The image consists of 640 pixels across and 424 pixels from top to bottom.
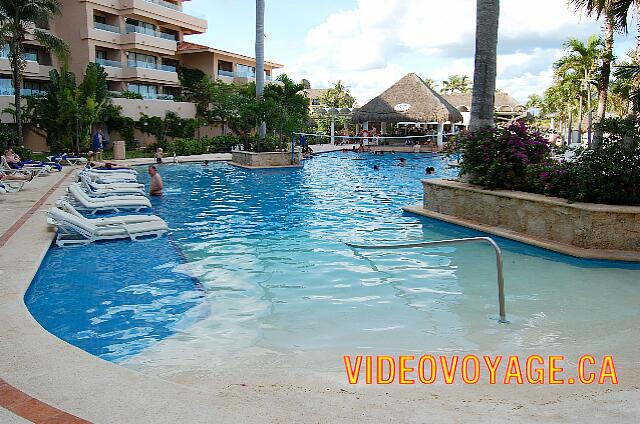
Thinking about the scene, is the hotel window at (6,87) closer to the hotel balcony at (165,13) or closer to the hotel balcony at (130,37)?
the hotel balcony at (130,37)

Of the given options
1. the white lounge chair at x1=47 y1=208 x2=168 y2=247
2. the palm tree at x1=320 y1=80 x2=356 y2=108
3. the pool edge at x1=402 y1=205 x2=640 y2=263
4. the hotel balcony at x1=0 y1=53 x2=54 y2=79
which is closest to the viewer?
the pool edge at x1=402 y1=205 x2=640 y2=263

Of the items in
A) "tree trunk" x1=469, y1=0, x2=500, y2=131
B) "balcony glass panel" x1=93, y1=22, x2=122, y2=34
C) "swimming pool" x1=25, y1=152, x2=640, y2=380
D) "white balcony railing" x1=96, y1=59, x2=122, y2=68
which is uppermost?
"balcony glass panel" x1=93, y1=22, x2=122, y2=34

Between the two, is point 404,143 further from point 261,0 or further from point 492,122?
point 492,122

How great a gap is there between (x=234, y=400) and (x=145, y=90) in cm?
4288

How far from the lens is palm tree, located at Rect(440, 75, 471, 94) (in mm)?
106188

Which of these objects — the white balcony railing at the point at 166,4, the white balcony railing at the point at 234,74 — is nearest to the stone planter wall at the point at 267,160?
the white balcony railing at the point at 166,4

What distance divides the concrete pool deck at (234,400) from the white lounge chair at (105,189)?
10.1 meters

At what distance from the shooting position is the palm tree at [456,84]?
10619cm

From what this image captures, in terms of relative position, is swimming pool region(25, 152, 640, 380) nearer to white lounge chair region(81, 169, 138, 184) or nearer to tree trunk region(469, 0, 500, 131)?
tree trunk region(469, 0, 500, 131)

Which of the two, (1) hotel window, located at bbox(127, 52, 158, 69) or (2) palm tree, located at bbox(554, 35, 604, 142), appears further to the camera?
(1) hotel window, located at bbox(127, 52, 158, 69)

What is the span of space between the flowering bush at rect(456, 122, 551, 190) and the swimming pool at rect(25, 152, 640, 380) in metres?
1.27

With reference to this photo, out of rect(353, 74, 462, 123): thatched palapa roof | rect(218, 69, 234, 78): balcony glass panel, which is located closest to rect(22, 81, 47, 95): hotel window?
rect(218, 69, 234, 78): balcony glass panel

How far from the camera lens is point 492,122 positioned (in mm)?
12516

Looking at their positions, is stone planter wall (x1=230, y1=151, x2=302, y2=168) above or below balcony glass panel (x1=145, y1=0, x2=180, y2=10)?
below
